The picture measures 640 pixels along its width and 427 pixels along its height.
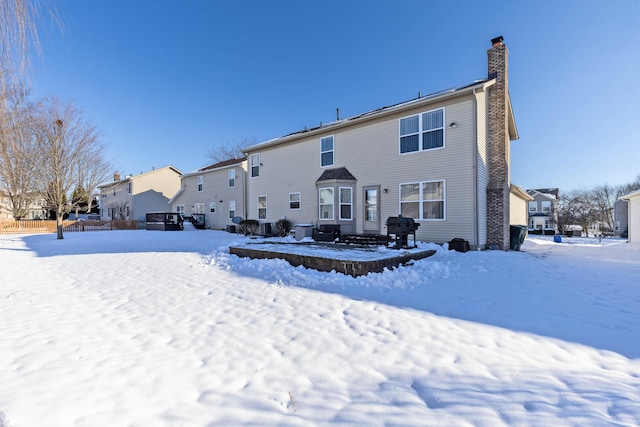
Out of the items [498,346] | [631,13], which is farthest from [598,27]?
[498,346]

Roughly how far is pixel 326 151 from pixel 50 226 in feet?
76.2

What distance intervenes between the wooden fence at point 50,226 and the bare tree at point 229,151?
797 inches

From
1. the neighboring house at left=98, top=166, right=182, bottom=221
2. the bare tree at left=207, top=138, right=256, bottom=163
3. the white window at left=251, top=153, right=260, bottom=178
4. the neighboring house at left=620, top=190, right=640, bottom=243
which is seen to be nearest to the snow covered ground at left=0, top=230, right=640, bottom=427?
the neighboring house at left=620, top=190, right=640, bottom=243

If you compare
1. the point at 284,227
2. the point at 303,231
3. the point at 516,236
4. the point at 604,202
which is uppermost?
the point at 604,202

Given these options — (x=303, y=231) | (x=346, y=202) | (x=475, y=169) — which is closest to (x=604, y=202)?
(x=475, y=169)

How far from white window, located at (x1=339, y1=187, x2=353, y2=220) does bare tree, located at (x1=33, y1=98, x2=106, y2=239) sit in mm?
15958

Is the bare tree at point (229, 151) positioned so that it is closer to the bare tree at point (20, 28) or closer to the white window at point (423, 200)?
the white window at point (423, 200)

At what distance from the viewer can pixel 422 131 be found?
11906 millimetres

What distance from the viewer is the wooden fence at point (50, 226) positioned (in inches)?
832

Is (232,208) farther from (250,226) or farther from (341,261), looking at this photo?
(341,261)

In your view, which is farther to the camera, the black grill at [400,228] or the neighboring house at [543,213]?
the neighboring house at [543,213]

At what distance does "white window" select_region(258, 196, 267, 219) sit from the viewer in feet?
61.3

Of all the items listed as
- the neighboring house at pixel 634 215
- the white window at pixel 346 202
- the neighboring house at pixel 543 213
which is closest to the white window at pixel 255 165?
the white window at pixel 346 202

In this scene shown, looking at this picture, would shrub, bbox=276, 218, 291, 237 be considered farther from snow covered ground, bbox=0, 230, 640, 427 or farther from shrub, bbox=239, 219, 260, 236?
snow covered ground, bbox=0, 230, 640, 427
